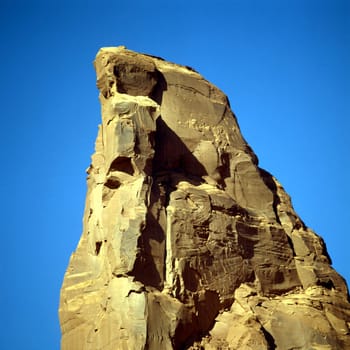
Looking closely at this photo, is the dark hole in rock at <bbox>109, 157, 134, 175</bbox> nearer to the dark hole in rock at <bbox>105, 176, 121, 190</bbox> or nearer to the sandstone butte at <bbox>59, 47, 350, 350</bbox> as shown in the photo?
the sandstone butte at <bbox>59, 47, 350, 350</bbox>

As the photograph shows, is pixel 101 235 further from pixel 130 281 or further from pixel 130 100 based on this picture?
pixel 130 100

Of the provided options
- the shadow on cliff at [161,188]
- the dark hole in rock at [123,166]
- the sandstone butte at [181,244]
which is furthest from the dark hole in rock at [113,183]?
the shadow on cliff at [161,188]

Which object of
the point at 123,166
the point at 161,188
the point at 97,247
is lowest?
the point at 97,247

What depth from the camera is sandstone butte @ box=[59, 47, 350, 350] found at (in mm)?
18812

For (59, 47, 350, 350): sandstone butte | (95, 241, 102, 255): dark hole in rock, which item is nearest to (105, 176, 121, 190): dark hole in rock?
(59, 47, 350, 350): sandstone butte

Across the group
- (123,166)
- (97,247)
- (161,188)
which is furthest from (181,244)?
(123,166)

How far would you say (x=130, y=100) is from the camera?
21.1 m

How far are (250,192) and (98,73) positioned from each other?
19.1ft

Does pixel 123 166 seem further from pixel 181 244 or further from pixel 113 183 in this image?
pixel 181 244

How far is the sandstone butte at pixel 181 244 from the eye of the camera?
61.7 ft

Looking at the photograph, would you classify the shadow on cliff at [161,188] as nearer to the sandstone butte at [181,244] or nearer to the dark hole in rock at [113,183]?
the sandstone butte at [181,244]

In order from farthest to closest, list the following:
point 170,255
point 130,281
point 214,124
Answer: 1. point 214,124
2. point 170,255
3. point 130,281

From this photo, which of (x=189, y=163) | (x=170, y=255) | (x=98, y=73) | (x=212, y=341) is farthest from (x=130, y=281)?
(x=98, y=73)

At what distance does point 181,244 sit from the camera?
65.7 ft
